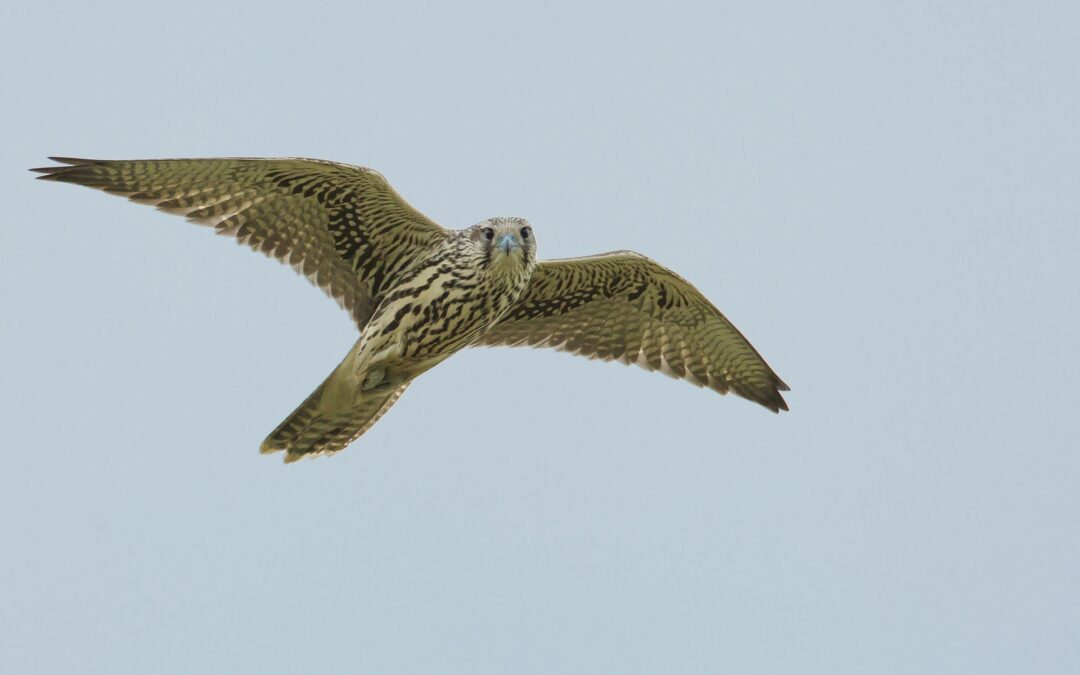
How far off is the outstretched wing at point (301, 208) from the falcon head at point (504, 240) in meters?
0.58

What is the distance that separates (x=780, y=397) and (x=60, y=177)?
5.58 m

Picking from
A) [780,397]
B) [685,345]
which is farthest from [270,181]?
[780,397]

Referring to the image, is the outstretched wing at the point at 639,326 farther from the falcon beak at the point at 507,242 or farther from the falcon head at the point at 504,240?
the falcon beak at the point at 507,242

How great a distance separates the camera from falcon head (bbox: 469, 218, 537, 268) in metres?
11.1

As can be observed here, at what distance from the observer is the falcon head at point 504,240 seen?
36.3 ft

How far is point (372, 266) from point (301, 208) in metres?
0.65

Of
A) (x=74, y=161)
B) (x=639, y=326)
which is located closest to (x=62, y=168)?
(x=74, y=161)

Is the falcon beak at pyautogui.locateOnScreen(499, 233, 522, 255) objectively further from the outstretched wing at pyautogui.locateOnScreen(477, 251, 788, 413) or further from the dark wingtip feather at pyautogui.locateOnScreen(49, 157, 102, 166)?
the dark wingtip feather at pyautogui.locateOnScreen(49, 157, 102, 166)

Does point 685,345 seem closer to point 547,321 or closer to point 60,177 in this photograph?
point 547,321

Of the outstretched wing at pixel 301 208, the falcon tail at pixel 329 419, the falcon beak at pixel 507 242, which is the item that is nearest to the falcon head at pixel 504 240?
the falcon beak at pixel 507 242

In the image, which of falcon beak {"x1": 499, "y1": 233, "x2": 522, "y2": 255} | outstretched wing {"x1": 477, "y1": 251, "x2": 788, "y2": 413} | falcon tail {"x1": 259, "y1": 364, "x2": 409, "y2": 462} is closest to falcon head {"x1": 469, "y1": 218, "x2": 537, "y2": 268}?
falcon beak {"x1": 499, "y1": 233, "x2": 522, "y2": 255}

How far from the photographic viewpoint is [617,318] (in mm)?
12781

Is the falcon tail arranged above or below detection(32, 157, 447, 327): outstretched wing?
below

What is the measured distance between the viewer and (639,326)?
12.8m
